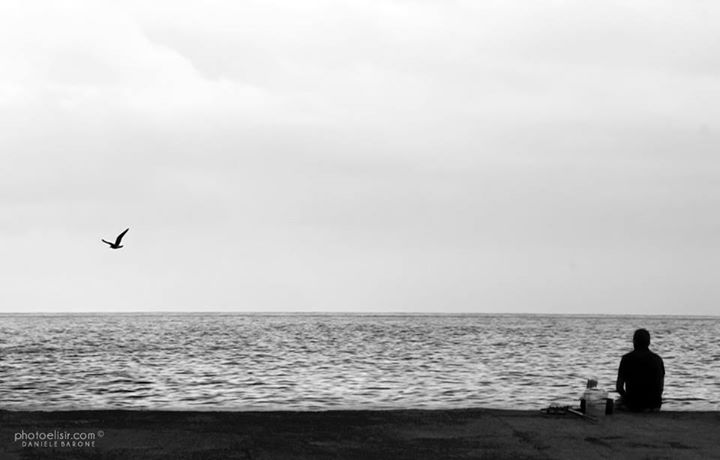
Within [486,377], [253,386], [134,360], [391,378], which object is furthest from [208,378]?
[134,360]

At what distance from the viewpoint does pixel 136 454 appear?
9.87 m

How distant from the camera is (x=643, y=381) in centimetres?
1389

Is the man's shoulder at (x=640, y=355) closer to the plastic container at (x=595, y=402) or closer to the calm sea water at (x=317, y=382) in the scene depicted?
the plastic container at (x=595, y=402)

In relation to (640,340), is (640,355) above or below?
below

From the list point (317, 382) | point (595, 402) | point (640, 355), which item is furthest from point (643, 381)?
point (317, 382)

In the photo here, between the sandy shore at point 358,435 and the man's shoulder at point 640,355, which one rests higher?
the man's shoulder at point 640,355

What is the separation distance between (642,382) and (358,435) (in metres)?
5.20

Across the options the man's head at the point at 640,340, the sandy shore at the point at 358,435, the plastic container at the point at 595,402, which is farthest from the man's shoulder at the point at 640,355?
the plastic container at the point at 595,402

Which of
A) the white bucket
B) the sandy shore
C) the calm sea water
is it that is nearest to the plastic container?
the white bucket

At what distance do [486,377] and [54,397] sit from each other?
1697 centimetres

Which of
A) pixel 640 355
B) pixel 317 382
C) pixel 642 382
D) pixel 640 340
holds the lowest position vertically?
pixel 317 382

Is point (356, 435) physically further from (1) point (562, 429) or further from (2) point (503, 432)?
(1) point (562, 429)

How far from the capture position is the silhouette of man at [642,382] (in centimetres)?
1385

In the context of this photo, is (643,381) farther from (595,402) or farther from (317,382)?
(317,382)
